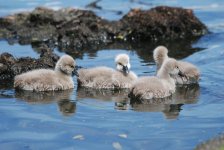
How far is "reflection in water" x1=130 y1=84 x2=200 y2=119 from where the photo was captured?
10148 mm

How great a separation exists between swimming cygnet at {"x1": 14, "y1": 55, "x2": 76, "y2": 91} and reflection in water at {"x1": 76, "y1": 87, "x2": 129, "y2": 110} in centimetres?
31

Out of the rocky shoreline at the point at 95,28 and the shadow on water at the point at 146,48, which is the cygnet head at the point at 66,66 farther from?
the rocky shoreline at the point at 95,28

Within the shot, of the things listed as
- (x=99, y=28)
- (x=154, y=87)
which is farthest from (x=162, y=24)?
(x=154, y=87)

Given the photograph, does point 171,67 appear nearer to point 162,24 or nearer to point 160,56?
point 160,56

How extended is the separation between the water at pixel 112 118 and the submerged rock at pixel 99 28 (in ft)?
8.57

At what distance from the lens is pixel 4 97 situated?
1105cm

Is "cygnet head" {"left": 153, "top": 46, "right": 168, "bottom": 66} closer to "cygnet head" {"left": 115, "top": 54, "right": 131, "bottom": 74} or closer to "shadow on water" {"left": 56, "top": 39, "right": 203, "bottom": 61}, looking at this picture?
"cygnet head" {"left": 115, "top": 54, "right": 131, "bottom": 74}

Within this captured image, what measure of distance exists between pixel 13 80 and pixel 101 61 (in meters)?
2.30

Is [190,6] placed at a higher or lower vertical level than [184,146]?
higher

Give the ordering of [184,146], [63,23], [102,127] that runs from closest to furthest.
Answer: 1. [184,146]
2. [102,127]
3. [63,23]

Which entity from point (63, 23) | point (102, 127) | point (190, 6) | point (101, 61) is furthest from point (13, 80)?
point (190, 6)

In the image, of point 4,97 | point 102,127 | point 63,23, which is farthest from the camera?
point 63,23

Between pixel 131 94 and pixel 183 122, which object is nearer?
pixel 183 122

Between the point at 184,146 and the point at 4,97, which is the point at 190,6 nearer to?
the point at 4,97
